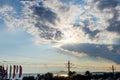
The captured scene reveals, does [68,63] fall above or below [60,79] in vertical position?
above

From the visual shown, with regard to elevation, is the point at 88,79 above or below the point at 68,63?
below

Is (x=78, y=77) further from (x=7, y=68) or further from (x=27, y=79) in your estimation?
(x=7, y=68)

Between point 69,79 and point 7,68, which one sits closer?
→ point 7,68

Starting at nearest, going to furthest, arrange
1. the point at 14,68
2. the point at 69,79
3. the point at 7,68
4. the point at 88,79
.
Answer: the point at 14,68 < the point at 7,68 < the point at 69,79 < the point at 88,79

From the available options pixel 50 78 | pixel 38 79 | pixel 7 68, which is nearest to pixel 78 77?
pixel 50 78

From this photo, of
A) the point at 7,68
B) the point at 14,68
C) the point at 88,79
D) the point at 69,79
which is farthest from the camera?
the point at 88,79

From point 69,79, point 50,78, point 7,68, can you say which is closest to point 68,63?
point 69,79

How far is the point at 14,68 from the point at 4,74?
19.1 ft

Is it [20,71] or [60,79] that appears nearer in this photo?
[20,71]

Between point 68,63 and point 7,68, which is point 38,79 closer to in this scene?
point 68,63

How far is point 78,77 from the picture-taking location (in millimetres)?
99188

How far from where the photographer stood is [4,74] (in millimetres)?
69375

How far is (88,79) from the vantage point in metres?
102

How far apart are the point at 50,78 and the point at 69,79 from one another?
37.0ft
